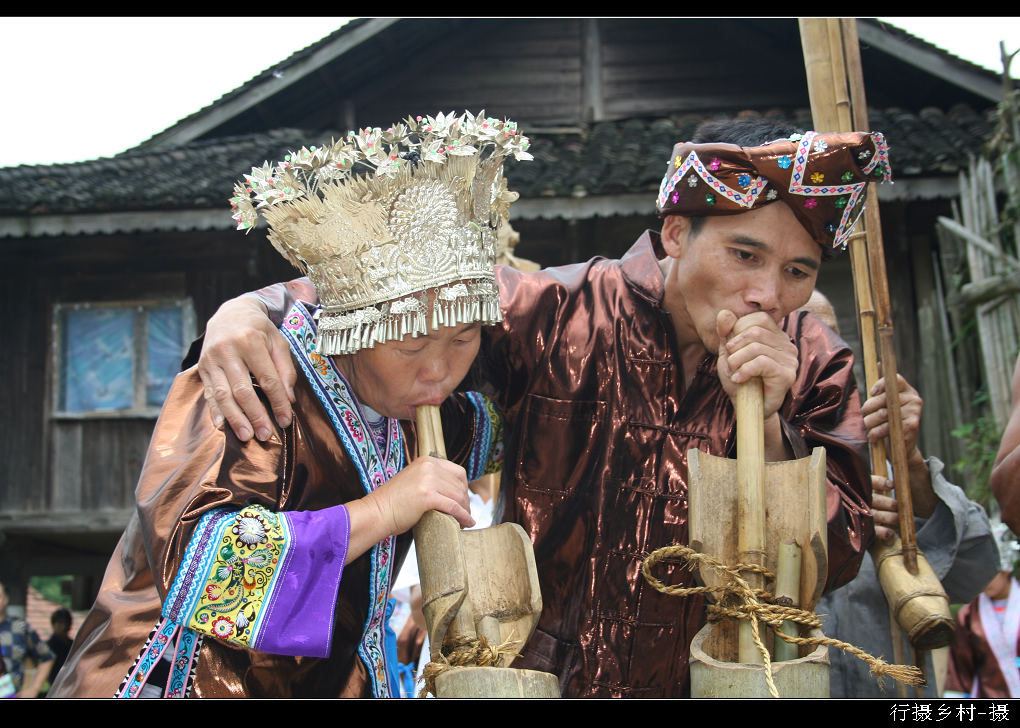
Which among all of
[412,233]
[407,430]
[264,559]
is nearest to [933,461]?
[407,430]

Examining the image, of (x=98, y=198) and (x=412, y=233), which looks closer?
(x=412, y=233)

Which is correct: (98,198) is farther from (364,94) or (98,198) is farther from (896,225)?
(896,225)

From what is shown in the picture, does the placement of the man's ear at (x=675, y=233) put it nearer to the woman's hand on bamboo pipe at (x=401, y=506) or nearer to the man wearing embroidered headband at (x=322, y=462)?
the man wearing embroidered headband at (x=322, y=462)

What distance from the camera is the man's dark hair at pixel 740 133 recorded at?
2.39m

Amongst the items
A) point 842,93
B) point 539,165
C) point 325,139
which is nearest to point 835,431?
point 842,93

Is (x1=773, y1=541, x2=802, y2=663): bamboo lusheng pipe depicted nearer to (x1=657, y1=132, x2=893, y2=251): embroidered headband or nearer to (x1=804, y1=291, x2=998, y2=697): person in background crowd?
(x1=657, y1=132, x2=893, y2=251): embroidered headband

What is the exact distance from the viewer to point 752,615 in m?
1.96

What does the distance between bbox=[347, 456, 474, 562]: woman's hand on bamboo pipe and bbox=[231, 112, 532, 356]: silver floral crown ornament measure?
307mm

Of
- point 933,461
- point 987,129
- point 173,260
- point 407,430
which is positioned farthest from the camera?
point 173,260

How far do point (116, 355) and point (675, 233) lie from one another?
7.56 metres

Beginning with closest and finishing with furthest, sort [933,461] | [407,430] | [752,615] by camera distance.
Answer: [752,615], [407,430], [933,461]

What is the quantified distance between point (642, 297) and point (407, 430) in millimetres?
691

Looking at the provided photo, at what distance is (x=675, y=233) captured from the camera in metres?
2.49

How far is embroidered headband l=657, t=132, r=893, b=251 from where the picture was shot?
223cm
